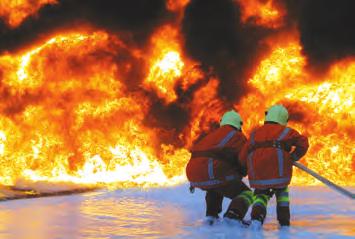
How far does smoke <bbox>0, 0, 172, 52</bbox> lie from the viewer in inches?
648

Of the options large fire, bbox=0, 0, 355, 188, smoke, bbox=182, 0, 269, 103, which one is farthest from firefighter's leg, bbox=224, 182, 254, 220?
smoke, bbox=182, 0, 269, 103

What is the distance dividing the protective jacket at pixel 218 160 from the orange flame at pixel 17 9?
10.6m

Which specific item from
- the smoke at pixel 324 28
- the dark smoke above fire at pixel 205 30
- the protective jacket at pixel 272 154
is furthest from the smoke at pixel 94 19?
the protective jacket at pixel 272 154

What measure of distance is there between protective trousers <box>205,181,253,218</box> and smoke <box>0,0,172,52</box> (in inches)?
373

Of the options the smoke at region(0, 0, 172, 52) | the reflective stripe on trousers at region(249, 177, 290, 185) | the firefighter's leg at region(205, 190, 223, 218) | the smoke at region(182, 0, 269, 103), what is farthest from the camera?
the smoke at region(0, 0, 172, 52)

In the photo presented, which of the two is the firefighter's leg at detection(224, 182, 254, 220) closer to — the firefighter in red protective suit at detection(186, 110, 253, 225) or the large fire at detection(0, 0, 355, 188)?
the firefighter in red protective suit at detection(186, 110, 253, 225)

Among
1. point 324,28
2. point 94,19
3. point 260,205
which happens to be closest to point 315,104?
point 324,28

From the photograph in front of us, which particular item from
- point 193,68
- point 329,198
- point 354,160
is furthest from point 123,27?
point 329,198

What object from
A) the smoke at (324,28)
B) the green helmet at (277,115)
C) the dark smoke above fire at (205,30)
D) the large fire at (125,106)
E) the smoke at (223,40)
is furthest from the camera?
the smoke at (223,40)

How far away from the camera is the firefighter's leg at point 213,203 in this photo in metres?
7.54

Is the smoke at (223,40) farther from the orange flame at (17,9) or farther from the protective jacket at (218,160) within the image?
the protective jacket at (218,160)

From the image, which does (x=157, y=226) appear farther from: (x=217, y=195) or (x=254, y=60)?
(x=254, y=60)

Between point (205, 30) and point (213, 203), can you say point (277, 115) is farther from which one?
point (205, 30)

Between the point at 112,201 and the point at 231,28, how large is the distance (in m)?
7.56
